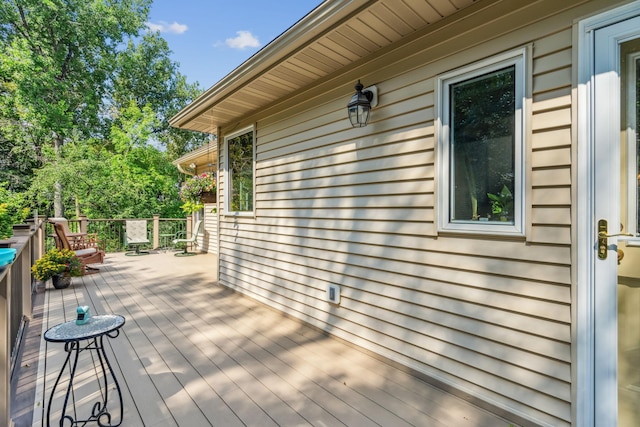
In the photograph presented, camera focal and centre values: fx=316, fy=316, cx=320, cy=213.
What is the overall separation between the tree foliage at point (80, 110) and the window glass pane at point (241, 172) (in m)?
9.19

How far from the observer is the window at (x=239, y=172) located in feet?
15.0

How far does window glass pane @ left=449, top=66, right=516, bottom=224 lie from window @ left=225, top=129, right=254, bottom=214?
9.84ft

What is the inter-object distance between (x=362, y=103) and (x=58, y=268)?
5.00 metres

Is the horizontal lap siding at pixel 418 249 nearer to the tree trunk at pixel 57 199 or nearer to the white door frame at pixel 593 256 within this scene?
the white door frame at pixel 593 256

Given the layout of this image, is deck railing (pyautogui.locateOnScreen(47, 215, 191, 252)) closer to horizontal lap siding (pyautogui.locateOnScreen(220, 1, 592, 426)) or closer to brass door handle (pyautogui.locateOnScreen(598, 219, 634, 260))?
horizontal lap siding (pyautogui.locateOnScreen(220, 1, 592, 426))

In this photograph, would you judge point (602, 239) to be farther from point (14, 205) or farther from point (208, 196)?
point (14, 205)

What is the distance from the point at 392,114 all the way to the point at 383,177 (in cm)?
52

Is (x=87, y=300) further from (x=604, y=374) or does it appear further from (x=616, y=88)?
(x=616, y=88)

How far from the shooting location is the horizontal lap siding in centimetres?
174

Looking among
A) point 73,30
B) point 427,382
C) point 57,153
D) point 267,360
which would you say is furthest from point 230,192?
point 73,30

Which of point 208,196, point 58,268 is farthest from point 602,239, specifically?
point 208,196

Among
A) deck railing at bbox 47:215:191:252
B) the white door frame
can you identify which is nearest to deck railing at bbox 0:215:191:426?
deck railing at bbox 47:215:191:252

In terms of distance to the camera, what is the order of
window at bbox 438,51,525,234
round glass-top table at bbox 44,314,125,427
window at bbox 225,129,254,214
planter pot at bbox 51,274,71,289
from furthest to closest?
planter pot at bbox 51,274,71,289, window at bbox 225,129,254,214, window at bbox 438,51,525,234, round glass-top table at bbox 44,314,125,427

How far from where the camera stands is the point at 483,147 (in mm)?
2061
